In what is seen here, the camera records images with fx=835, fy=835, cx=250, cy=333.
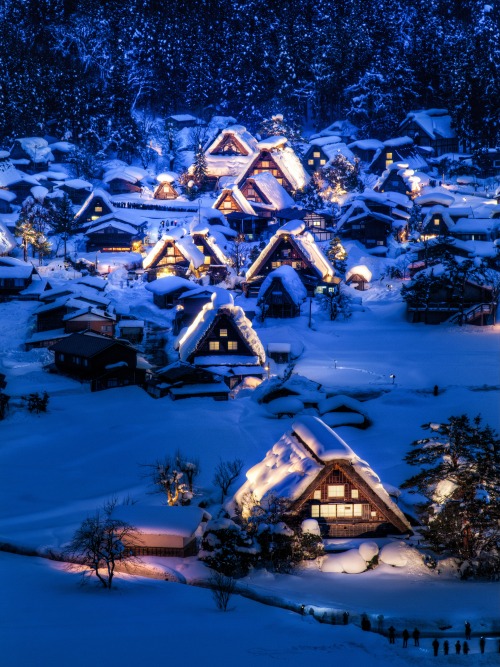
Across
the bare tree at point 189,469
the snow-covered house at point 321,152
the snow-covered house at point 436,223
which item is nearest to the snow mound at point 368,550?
the bare tree at point 189,469

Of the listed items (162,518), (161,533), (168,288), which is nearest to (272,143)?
(168,288)

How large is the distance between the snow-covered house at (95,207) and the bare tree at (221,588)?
140 feet

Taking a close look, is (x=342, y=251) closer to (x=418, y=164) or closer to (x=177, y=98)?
(x=418, y=164)

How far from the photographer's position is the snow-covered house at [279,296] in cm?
4397

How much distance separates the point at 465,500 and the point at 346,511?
3179mm

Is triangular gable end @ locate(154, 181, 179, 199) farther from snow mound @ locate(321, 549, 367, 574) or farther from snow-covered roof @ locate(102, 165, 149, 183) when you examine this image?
snow mound @ locate(321, 549, 367, 574)

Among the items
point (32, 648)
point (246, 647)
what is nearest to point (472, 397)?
point (246, 647)

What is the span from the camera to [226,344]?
37.5m

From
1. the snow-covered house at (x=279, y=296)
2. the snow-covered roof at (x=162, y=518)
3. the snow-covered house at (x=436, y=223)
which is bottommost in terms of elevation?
the snow-covered roof at (x=162, y=518)

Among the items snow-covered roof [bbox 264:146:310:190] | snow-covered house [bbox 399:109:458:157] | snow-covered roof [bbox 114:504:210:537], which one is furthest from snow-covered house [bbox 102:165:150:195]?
snow-covered roof [bbox 114:504:210:537]

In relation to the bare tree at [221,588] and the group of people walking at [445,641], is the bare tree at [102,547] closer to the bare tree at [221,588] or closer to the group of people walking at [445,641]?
the bare tree at [221,588]

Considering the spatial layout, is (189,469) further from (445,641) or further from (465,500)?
(445,641)

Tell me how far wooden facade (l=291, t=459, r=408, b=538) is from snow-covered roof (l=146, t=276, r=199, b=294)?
24.9 m

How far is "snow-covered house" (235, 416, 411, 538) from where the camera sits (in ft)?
71.0
